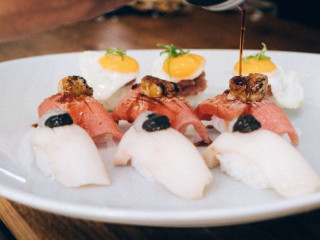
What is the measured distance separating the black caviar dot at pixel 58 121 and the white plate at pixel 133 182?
0.54 ft

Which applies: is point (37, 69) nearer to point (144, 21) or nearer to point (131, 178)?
point (131, 178)

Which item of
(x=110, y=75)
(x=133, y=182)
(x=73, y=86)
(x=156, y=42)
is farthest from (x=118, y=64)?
(x=156, y=42)

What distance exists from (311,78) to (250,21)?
1.96 m

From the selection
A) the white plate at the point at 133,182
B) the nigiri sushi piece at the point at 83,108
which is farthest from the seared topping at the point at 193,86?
the nigiri sushi piece at the point at 83,108

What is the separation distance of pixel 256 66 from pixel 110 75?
71 centimetres

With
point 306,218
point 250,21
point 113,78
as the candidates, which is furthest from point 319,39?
point 306,218

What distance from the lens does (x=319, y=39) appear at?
11.2 ft

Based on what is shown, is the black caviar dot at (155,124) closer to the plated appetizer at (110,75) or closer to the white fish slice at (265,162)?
the white fish slice at (265,162)

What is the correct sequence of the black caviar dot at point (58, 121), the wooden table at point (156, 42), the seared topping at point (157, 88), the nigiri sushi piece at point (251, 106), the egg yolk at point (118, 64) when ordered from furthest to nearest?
1. the egg yolk at point (118, 64)
2. the seared topping at point (157, 88)
3. the nigiri sushi piece at point (251, 106)
4. the black caviar dot at point (58, 121)
5. the wooden table at point (156, 42)

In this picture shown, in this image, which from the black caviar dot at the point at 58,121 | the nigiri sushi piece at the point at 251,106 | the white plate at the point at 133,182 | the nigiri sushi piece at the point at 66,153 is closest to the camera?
the white plate at the point at 133,182

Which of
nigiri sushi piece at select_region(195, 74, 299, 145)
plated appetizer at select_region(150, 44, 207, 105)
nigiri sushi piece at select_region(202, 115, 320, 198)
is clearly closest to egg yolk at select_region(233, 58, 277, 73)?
plated appetizer at select_region(150, 44, 207, 105)

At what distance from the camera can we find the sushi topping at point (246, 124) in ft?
4.27

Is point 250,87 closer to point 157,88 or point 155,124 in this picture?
point 157,88

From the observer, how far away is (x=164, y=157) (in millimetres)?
1270
